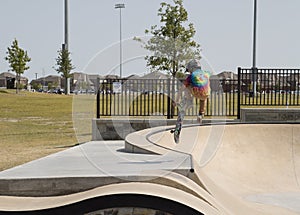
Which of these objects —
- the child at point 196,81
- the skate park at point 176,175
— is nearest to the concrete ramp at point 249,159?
the skate park at point 176,175

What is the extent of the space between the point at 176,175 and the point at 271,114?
34.1ft

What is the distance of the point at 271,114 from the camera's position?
16.6 meters

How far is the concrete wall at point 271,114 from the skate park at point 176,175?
325cm

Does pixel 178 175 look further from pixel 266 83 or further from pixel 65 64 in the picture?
pixel 65 64

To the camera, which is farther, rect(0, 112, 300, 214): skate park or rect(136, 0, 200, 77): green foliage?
rect(136, 0, 200, 77): green foliage

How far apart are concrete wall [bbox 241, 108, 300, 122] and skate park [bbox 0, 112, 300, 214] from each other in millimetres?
3246

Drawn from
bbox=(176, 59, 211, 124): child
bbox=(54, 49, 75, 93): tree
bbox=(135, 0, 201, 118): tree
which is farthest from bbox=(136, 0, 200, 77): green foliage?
bbox=(54, 49, 75, 93): tree

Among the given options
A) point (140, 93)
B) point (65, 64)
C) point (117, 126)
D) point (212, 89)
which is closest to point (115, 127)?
point (117, 126)

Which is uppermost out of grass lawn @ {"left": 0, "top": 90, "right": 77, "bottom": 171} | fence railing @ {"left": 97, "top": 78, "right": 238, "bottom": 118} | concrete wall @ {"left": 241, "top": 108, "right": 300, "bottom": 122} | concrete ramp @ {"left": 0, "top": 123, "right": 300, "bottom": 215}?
fence railing @ {"left": 97, "top": 78, "right": 238, "bottom": 118}

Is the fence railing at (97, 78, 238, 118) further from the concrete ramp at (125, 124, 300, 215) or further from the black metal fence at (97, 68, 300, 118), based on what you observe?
the concrete ramp at (125, 124, 300, 215)

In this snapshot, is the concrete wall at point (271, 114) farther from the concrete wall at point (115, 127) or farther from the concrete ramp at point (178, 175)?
the concrete ramp at point (178, 175)

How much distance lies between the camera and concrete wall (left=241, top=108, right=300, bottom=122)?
54.4ft

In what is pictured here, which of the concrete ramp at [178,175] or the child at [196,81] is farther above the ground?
the child at [196,81]

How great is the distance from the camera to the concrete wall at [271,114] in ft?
54.4
